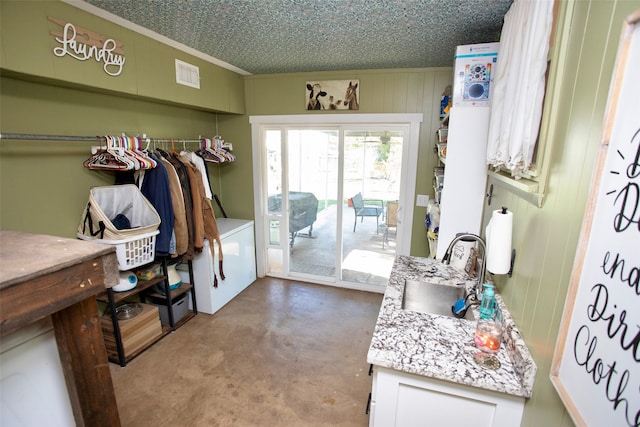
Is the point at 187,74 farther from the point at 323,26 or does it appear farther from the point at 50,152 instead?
the point at 323,26

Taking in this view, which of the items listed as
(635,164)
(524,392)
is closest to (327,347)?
(524,392)

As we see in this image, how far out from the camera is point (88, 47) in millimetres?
1758

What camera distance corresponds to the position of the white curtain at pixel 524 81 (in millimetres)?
1007

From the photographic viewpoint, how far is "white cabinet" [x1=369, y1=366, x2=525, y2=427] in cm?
107

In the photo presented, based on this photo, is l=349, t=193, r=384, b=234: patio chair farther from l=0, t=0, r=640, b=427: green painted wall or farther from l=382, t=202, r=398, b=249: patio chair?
l=0, t=0, r=640, b=427: green painted wall

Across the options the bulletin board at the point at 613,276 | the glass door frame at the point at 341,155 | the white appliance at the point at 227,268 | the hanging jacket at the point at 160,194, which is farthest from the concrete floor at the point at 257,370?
the bulletin board at the point at 613,276

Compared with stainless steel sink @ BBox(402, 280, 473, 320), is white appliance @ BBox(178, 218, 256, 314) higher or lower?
lower

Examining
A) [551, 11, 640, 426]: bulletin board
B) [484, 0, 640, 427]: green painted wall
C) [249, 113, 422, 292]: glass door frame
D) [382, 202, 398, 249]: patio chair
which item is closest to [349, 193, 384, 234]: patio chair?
[382, 202, 398, 249]: patio chair

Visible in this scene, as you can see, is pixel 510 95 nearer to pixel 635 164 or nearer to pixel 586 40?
pixel 586 40

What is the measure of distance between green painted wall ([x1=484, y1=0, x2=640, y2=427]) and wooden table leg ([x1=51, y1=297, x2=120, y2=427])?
54.8 inches

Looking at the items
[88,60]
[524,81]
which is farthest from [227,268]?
[524,81]

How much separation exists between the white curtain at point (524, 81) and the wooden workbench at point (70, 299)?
4.72ft

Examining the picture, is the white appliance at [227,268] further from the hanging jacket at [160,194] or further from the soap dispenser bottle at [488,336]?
the soap dispenser bottle at [488,336]

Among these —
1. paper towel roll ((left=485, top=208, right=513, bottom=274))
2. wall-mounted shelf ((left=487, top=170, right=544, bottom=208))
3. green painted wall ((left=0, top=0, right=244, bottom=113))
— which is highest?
green painted wall ((left=0, top=0, right=244, bottom=113))
